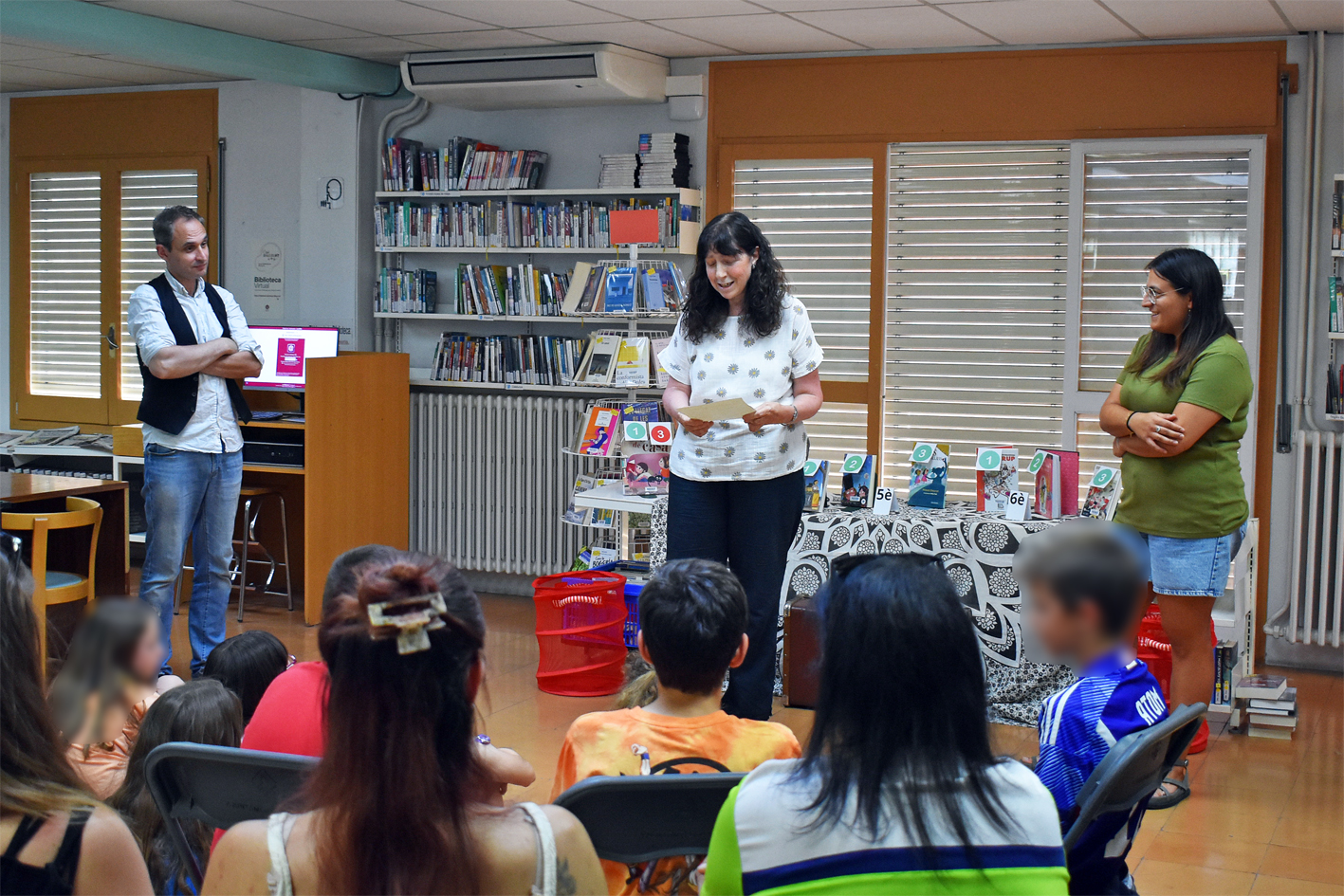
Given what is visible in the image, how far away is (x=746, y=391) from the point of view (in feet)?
11.4

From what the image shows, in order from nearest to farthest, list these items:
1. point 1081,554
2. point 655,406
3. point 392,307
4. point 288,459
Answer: point 1081,554 < point 655,406 < point 288,459 < point 392,307

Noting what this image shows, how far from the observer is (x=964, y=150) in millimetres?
5461

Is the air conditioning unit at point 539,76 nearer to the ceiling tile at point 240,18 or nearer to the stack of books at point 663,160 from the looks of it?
the stack of books at point 663,160

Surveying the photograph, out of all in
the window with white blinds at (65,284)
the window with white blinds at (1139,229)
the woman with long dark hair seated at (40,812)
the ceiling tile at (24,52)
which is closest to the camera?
the woman with long dark hair seated at (40,812)

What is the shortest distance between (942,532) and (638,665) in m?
1.29

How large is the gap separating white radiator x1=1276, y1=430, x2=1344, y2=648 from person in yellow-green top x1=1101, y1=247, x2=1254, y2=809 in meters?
1.59

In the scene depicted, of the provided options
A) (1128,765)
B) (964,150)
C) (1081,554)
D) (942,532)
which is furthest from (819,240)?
(1081,554)

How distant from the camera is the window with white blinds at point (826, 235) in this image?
5684 millimetres

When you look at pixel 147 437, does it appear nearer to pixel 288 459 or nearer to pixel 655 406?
pixel 288 459

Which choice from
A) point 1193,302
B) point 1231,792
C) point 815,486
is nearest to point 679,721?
point 1193,302

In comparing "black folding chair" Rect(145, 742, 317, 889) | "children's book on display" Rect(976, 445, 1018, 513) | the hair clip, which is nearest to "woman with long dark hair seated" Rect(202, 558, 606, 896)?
the hair clip

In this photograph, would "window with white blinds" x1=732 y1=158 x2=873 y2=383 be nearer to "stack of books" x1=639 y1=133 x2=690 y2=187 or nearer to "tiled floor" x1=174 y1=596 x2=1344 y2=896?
"stack of books" x1=639 y1=133 x2=690 y2=187

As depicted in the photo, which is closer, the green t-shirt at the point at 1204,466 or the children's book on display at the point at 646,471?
the green t-shirt at the point at 1204,466

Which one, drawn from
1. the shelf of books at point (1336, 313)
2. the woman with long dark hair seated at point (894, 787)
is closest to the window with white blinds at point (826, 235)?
the shelf of books at point (1336, 313)
